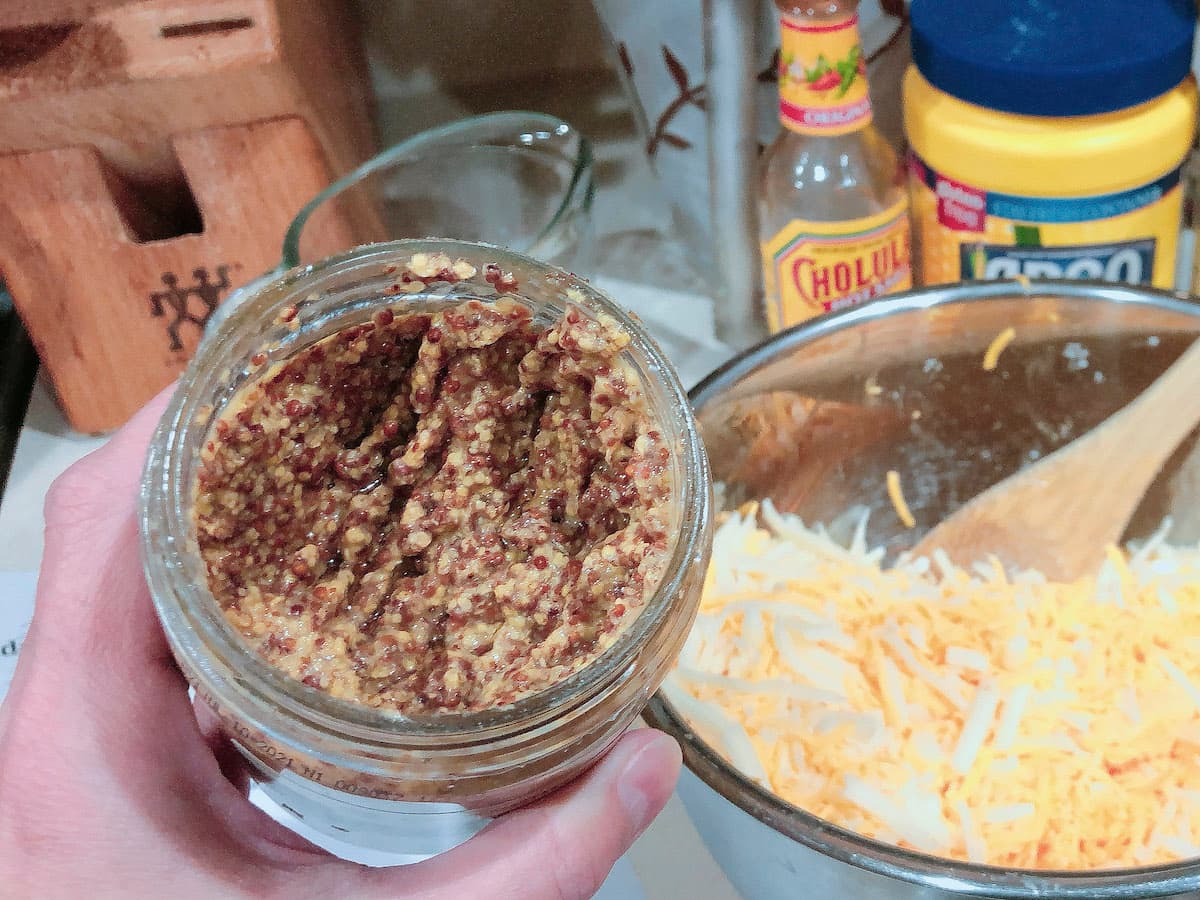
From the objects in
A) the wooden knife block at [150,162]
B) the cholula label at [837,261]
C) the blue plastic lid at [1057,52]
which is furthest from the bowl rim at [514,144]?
the blue plastic lid at [1057,52]

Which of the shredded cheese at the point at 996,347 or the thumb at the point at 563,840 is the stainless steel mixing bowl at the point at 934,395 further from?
the thumb at the point at 563,840

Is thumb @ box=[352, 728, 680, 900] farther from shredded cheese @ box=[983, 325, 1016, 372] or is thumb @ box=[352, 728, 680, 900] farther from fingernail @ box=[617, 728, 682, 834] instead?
shredded cheese @ box=[983, 325, 1016, 372]

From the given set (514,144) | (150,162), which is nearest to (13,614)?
(150,162)

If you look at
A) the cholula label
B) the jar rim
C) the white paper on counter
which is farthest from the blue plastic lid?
the white paper on counter

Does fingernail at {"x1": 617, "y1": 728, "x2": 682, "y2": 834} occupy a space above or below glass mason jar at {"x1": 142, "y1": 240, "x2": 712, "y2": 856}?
below

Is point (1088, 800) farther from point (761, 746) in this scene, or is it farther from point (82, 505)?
point (82, 505)

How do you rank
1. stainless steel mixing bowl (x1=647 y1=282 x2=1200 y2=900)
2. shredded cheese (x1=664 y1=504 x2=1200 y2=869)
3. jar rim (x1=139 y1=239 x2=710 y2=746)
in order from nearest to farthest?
jar rim (x1=139 y1=239 x2=710 y2=746), shredded cheese (x1=664 y1=504 x2=1200 y2=869), stainless steel mixing bowl (x1=647 y1=282 x2=1200 y2=900)
